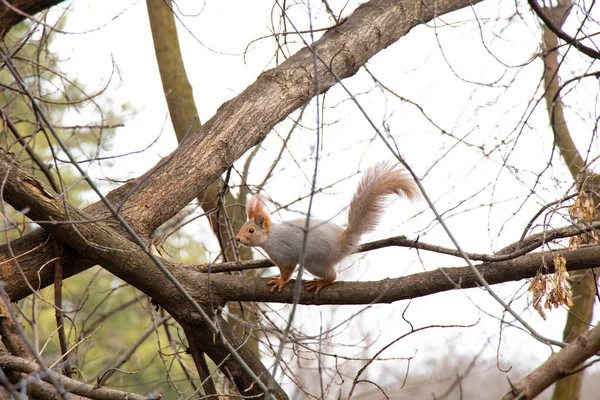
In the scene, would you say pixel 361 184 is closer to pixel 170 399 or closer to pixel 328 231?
pixel 328 231

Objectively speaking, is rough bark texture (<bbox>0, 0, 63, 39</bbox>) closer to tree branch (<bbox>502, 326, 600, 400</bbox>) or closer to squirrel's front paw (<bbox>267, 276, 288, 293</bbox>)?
squirrel's front paw (<bbox>267, 276, 288, 293</bbox>)

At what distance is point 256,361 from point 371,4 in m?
2.42

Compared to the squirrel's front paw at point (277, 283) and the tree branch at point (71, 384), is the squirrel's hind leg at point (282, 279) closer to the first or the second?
the squirrel's front paw at point (277, 283)

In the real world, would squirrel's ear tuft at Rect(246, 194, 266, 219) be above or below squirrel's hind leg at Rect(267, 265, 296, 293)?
above

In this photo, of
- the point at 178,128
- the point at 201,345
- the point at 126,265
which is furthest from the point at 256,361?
the point at 178,128

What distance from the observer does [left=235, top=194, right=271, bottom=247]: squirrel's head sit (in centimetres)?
364

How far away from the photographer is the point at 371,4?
4.15m

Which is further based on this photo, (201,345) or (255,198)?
(255,198)

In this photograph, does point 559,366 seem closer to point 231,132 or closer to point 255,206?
point 231,132

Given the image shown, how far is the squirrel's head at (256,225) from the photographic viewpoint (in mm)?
3637

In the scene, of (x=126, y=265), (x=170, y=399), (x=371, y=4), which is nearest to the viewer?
(x=126, y=265)

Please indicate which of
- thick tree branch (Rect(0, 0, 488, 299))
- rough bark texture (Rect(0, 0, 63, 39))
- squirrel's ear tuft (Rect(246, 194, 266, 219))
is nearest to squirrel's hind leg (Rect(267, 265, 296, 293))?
squirrel's ear tuft (Rect(246, 194, 266, 219))

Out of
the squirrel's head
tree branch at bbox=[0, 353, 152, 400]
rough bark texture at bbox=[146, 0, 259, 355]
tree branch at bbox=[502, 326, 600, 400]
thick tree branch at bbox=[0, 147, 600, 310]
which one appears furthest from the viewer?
rough bark texture at bbox=[146, 0, 259, 355]

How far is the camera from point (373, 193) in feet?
10.4
